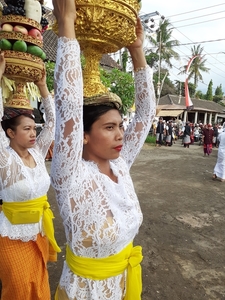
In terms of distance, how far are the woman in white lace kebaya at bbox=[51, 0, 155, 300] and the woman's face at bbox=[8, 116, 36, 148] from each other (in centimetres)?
121

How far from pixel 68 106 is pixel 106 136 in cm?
26

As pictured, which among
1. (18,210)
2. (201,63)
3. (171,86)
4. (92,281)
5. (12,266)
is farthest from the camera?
(171,86)

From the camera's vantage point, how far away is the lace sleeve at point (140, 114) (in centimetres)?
159

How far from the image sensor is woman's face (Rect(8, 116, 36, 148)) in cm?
241

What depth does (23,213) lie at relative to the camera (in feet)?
7.43

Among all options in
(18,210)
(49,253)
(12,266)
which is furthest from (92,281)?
(49,253)

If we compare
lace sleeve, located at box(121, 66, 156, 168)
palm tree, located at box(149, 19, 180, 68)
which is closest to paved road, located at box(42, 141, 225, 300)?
lace sleeve, located at box(121, 66, 156, 168)

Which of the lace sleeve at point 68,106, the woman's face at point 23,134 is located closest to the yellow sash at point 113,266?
the lace sleeve at point 68,106

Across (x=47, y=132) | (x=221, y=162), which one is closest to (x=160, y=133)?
(x=221, y=162)

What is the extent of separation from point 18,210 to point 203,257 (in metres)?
2.54

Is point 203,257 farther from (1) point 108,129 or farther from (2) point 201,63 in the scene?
(2) point 201,63

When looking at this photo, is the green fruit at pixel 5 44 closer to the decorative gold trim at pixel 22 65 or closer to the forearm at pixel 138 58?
the decorative gold trim at pixel 22 65

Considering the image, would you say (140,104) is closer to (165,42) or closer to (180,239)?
(180,239)

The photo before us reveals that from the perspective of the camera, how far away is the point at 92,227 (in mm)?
1269
